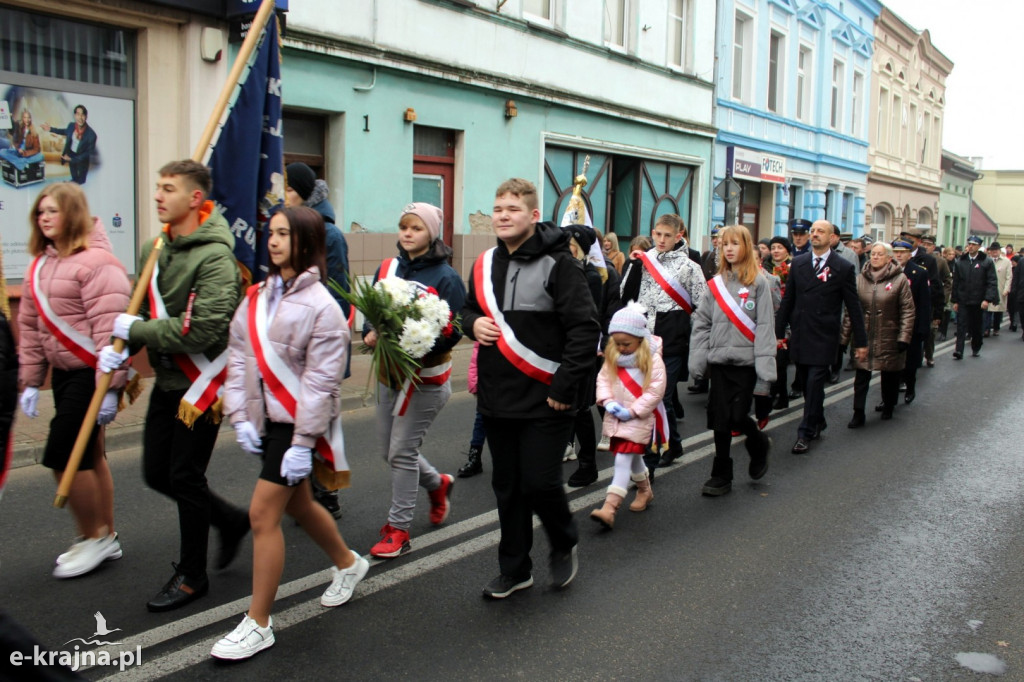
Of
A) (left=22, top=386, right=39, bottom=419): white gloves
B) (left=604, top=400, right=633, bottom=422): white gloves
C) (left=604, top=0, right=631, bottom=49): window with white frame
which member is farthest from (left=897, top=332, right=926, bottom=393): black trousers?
(left=604, top=0, right=631, bottom=49): window with white frame

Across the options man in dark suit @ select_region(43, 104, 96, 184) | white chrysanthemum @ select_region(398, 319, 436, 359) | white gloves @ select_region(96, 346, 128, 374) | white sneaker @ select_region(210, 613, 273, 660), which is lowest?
white sneaker @ select_region(210, 613, 273, 660)

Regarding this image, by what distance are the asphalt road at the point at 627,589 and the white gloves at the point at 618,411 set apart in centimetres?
67

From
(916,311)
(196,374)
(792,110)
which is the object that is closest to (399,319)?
(196,374)

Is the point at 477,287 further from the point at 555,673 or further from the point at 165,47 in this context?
the point at 165,47

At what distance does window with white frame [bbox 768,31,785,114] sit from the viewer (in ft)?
82.8

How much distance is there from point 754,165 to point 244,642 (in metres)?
21.8

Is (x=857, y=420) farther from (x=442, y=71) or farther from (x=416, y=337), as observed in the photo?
(x=442, y=71)

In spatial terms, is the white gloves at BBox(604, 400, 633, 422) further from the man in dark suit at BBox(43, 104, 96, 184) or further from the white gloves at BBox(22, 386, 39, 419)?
the man in dark suit at BBox(43, 104, 96, 184)

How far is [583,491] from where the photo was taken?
6.30m

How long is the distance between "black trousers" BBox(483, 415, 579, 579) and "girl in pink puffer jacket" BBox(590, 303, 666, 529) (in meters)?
1.14

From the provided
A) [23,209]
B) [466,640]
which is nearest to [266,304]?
[466,640]

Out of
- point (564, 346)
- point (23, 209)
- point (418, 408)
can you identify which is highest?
point (23, 209)

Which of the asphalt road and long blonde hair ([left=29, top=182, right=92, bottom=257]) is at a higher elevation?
long blonde hair ([left=29, top=182, right=92, bottom=257])

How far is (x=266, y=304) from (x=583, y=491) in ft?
10.3
